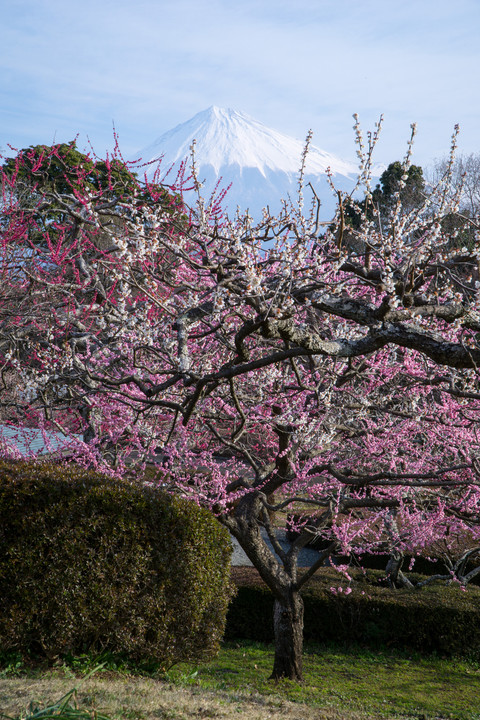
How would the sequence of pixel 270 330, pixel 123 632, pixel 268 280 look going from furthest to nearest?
1. pixel 123 632
2. pixel 268 280
3. pixel 270 330

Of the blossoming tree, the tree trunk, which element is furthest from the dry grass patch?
the blossoming tree

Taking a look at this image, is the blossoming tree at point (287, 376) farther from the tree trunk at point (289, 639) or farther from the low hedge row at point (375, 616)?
the low hedge row at point (375, 616)

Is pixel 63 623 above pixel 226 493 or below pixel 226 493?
below

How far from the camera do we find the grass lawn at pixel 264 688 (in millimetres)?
4234

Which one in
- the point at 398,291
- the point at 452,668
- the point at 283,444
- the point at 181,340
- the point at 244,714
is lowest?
the point at 452,668

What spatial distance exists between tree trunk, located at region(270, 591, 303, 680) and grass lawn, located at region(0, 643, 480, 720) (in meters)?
0.16

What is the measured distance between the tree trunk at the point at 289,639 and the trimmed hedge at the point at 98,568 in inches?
48.9

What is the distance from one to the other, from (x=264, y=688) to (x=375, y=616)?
2.87 meters

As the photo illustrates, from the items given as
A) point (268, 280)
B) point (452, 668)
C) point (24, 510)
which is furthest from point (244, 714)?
point (452, 668)

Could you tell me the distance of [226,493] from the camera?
7.58 m

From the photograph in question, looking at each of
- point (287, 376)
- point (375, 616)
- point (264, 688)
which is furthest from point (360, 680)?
point (287, 376)

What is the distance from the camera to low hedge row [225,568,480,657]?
8.52 m

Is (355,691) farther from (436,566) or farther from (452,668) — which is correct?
A: (436,566)

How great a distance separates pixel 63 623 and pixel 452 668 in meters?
5.72
